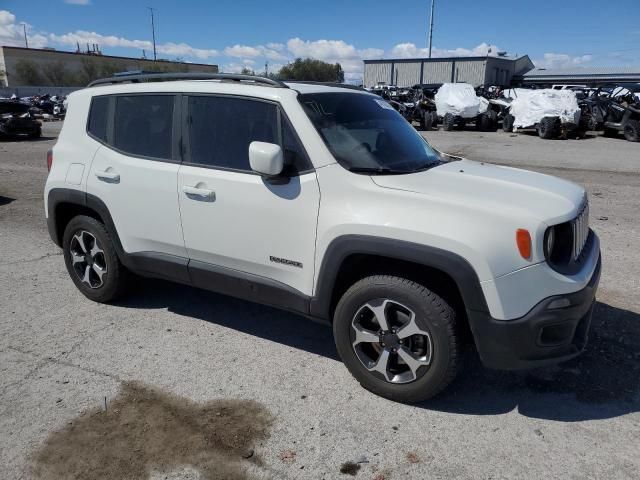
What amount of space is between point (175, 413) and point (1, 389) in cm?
121

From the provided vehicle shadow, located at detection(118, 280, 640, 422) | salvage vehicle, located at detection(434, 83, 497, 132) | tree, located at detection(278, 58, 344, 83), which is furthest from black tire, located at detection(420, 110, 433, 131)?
tree, located at detection(278, 58, 344, 83)

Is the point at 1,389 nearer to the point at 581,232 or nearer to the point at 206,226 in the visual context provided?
the point at 206,226

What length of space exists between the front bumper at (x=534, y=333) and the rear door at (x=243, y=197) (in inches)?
43.4

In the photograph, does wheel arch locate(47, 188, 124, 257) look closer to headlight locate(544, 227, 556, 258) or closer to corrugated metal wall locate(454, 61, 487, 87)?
headlight locate(544, 227, 556, 258)

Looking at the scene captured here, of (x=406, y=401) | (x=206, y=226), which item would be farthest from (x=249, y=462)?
(x=206, y=226)

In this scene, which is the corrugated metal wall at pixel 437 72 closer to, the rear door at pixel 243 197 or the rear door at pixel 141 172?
the rear door at pixel 141 172

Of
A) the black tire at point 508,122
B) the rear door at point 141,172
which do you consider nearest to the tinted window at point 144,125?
the rear door at point 141,172

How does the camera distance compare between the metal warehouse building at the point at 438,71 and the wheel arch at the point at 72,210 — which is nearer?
the wheel arch at the point at 72,210

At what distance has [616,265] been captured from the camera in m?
5.40

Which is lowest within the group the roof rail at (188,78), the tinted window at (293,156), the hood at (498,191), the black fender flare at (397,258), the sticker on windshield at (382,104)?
the black fender flare at (397,258)

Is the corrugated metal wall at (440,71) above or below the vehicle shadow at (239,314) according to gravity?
above

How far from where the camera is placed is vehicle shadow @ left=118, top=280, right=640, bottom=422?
312 cm

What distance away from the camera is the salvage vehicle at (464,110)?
23.2 m

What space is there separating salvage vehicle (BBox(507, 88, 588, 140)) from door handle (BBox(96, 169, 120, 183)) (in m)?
19.0
